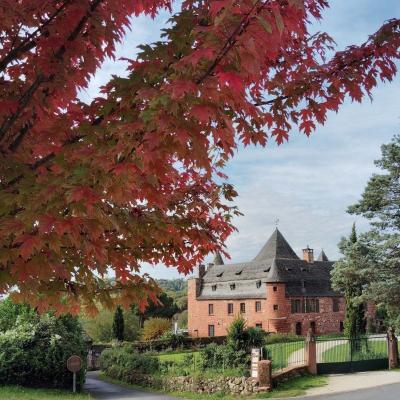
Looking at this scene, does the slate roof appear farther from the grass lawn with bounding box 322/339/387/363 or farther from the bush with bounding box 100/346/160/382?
the grass lawn with bounding box 322/339/387/363

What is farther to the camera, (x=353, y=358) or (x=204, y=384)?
(x=353, y=358)

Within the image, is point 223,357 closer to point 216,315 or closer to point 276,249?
point 216,315

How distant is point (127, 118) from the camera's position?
2.81 meters

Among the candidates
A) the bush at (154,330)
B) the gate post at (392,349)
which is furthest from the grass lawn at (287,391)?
the bush at (154,330)

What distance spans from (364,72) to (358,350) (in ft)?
74.9

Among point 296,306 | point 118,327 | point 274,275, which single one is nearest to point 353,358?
point 118,327

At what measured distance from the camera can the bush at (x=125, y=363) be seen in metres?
25.3

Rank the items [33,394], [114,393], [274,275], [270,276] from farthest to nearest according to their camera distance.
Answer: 1. [270,276]
2. [274,275]
3. [114,393]
4. [33,394]

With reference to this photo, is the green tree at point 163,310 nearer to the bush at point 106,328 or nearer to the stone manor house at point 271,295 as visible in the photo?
the stone manor house at point 271,295

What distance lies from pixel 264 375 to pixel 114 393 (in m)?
7.26

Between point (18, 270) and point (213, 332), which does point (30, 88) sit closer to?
point (18, 270)

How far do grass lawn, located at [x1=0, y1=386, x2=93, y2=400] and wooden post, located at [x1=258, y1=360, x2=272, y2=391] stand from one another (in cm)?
652

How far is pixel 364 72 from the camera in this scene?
4.79 m

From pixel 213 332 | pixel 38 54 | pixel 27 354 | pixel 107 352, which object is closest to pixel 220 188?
pixel 38 54
